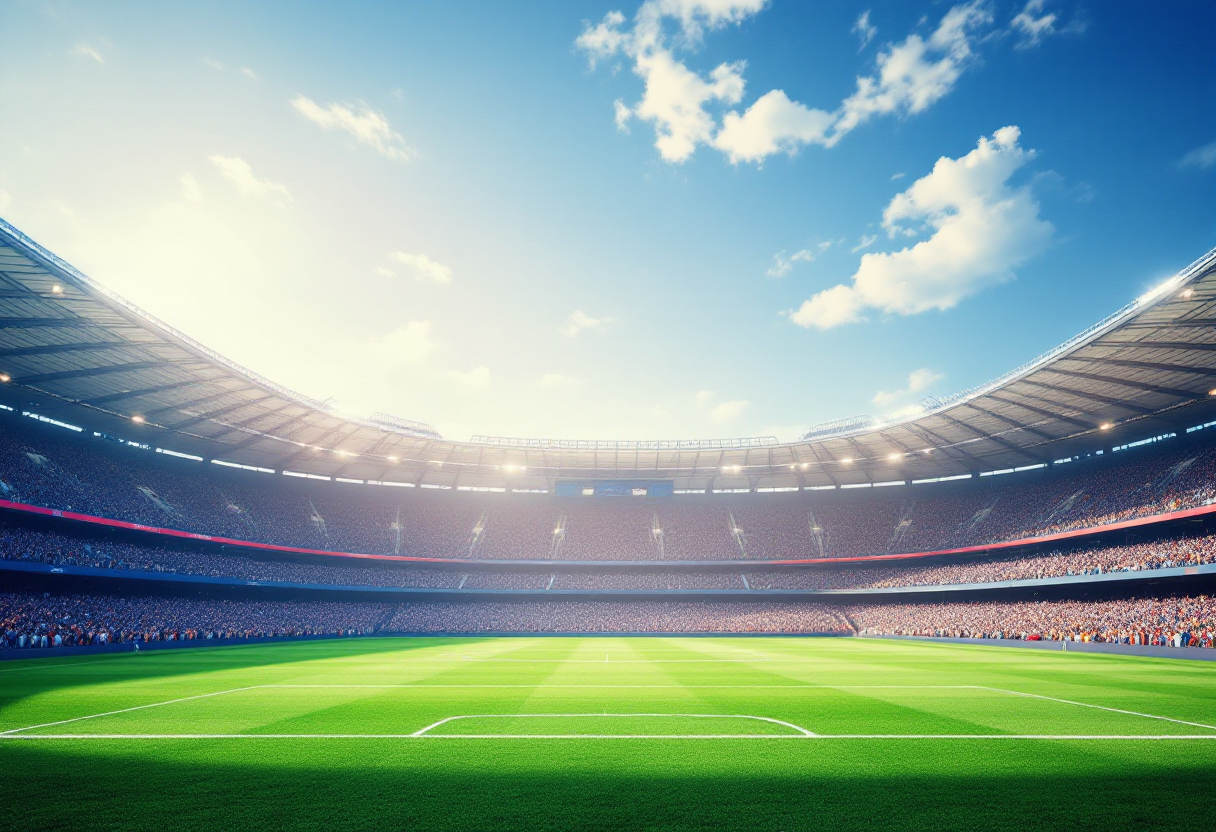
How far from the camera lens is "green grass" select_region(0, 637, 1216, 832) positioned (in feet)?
17.7

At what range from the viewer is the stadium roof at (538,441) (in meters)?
25.4

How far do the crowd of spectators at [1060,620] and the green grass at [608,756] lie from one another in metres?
15.4

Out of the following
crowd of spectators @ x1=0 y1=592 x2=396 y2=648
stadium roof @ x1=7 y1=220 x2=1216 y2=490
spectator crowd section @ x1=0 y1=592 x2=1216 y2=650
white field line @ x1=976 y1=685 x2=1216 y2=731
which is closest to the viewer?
white field line @ x1=976 y1=685 x2=1216 y2=731

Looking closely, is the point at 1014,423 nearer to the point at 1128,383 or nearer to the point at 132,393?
the point at 1128,383

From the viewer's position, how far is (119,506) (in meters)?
38.3

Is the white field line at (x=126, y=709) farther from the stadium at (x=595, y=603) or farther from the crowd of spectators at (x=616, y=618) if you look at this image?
the crowd of spectators at (x=616, y=618)

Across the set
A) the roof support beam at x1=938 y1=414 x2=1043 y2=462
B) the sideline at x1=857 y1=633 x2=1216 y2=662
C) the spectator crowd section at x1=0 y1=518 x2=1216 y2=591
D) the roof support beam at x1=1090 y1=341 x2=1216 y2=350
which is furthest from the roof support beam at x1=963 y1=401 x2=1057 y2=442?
the sideline at x1=857 y1=633 x2=1216 y2=662

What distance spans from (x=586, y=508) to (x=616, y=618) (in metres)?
16.6

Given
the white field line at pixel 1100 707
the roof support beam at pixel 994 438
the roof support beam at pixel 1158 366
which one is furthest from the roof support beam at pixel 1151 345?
the white field line at pixel 1100 707

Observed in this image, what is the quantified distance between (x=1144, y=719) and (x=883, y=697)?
4.46m

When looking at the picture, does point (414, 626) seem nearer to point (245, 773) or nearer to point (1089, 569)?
point (245, 773)

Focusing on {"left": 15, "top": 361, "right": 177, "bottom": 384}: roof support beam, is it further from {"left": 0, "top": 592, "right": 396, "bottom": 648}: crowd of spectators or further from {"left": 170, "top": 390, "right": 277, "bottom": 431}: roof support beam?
{"left": 0, "top": 592, "right": 396, "bottom": 648}: crowd of spectators

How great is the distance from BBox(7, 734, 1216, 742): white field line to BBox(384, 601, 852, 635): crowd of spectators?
1495 inches

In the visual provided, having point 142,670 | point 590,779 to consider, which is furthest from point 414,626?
point 590,779
